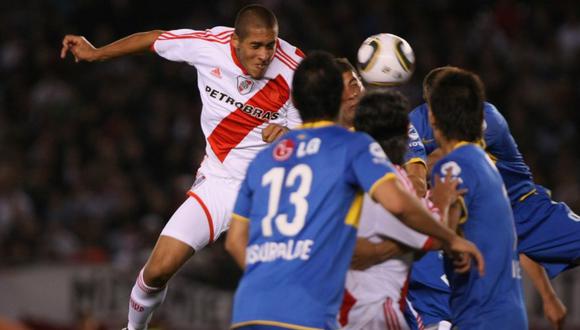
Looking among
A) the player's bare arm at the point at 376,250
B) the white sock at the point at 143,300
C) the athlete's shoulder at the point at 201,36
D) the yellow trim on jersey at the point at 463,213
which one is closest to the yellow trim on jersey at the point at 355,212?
the player's bare arm at the point at 376,250

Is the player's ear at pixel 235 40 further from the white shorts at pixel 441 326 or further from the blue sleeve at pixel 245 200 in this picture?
the white shorts at pixel 441 326

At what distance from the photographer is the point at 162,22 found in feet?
56.6

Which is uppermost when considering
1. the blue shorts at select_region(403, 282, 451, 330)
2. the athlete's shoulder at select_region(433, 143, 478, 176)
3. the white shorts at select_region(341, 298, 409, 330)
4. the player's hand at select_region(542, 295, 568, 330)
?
the athlete's shoulder at select_region(433, 143, 478, 176)

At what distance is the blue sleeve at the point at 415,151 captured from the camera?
7.19 meters

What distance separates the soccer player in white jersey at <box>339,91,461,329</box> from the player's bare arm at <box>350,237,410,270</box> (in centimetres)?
3

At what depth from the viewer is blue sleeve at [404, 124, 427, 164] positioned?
719 cm

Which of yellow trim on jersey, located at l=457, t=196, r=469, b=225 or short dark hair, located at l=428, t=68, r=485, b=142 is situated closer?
yellow trim on jersey, located at l=457, t=196, r=469, b=225

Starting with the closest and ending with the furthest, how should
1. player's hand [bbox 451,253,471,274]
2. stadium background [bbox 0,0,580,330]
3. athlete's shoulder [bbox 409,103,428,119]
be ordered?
player's hand [bbox 451,253,471,274]
athlete's shoulder [bbox 409,103,428,119]
stadium background [bbox 0,0,580,330]

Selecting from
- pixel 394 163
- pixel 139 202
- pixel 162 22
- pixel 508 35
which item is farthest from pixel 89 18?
pixel 394 163

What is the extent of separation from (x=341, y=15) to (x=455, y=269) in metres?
10.2

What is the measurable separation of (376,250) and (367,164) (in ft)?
2.32

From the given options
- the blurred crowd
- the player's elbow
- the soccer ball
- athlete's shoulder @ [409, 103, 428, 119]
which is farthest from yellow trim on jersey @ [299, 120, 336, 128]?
the blurred crowd

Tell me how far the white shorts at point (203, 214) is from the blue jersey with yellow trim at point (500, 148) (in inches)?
53.0

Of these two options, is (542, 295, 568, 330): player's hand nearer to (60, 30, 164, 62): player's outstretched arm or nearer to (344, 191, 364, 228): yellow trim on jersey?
(344, 191, 364, 228): yellow trim on jersey
